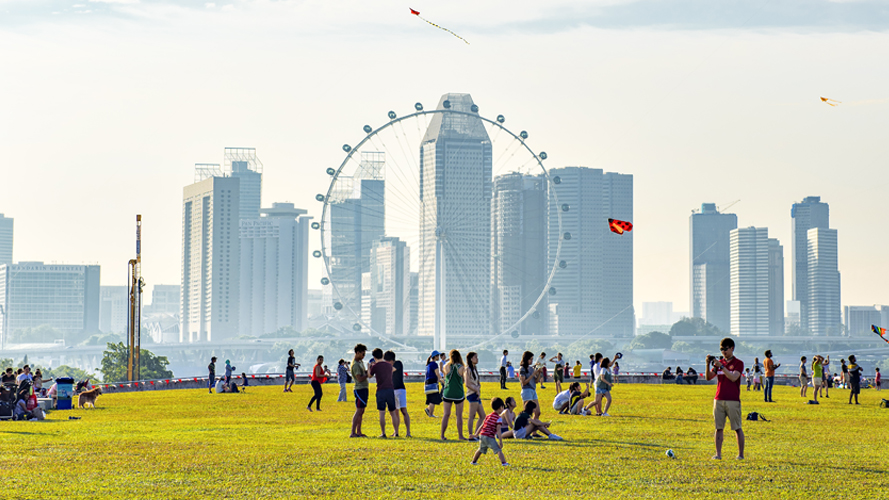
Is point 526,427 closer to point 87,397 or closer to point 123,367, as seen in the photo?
point 87,397

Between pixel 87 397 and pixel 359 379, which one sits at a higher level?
pixel 359 379

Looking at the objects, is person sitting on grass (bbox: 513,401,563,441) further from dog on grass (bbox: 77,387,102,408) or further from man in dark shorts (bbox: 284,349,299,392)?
man in dark shorts (bbox: 284,349,299,392)

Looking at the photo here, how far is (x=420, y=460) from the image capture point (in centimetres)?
1900

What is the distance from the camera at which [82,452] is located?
790 inches

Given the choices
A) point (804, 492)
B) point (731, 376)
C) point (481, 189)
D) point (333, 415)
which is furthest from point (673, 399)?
point (481, 189)

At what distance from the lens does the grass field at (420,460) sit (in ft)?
51.9

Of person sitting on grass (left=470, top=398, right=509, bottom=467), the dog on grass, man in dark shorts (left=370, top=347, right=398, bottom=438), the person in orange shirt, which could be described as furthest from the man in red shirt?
the dog on grass

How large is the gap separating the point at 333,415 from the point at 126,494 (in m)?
16.0

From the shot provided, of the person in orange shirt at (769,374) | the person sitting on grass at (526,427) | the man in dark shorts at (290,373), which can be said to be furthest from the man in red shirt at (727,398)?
the man in dark shorts at (290,373)

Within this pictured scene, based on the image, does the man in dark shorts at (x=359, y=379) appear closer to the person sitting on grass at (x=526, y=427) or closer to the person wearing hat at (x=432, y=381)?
the person wearing hat at (x=432, y=381)

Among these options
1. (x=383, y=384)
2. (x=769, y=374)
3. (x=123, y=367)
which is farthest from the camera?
(x=123, y=367)

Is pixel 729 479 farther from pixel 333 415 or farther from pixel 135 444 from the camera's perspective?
pixel 333 415

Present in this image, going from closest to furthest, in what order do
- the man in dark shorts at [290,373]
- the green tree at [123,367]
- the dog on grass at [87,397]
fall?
the dog on grass at [87,397] < the man in dark shorts at [290,373] < the green tree at [123,367]

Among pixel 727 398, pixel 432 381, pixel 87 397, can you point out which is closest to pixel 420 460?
pixel 727 398
